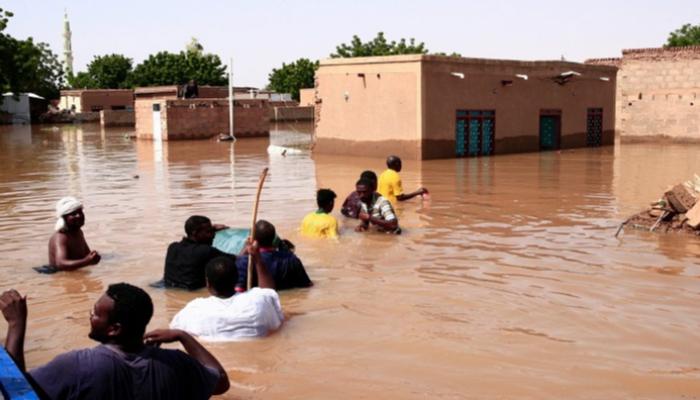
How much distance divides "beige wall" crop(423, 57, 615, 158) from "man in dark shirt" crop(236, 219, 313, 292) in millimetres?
16341

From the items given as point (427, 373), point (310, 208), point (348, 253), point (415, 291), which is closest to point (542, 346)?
point (427, 373)

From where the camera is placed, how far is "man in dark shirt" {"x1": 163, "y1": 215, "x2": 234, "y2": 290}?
7.14 m

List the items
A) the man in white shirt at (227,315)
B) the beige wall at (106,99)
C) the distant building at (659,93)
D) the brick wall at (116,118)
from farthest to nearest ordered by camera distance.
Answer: the beige wall at (106,99), the brick wall at (116,118), the distant building at (659,93), the man in white shirt at (227,315)

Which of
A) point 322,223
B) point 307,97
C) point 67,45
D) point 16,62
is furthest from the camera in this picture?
point 67,45

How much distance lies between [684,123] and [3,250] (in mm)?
28327

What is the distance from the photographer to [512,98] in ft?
87.3

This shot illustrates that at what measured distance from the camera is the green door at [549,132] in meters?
28.4

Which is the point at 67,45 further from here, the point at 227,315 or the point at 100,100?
the point at 227,315

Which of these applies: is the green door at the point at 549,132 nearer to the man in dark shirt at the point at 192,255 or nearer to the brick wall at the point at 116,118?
the man in dark shirt at the point at 192,255

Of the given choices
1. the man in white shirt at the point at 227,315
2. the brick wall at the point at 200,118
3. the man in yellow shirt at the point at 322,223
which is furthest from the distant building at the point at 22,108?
the man in white shirt at the point at 227,315

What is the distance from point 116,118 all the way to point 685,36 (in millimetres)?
43452

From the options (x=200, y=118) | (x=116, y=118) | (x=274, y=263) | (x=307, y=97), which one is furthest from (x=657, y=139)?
(x=116, y=118)

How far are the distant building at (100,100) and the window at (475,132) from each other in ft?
126

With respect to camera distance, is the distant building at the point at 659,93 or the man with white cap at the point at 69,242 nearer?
the man with white cap at the point at 69,242
